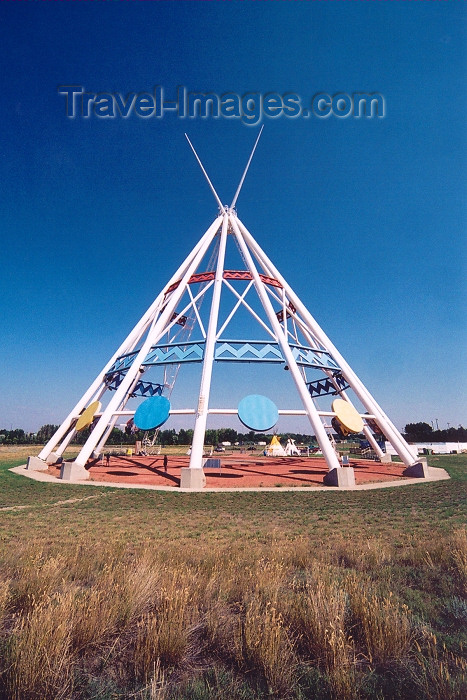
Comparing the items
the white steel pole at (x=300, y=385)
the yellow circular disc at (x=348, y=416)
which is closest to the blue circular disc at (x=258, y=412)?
the white steel pole at (x=300, y=385)

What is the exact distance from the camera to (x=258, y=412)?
19.7 metres

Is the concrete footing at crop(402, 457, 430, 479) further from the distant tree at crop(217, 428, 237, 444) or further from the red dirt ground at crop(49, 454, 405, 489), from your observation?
the distant tree at crop(217, 428, 237, 444)

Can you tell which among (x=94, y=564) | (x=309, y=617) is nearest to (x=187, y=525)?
(x=94, y=564)

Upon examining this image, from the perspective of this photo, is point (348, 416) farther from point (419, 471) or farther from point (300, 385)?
point (419, 471)

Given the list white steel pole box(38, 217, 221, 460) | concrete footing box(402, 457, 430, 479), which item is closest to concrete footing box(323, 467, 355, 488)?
concrete footing box(402, 457, 430, 479)

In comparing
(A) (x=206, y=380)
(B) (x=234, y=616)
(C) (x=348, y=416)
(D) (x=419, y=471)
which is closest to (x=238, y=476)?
(A) (x=206, y=380)

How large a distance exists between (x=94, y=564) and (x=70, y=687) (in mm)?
3353

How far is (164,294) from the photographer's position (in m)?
28.7

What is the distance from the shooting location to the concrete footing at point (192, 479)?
1759 cm

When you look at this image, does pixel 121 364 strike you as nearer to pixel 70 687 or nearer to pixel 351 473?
pixel 351 473

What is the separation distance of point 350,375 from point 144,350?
14361mm

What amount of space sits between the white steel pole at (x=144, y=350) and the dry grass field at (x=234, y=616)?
36.6ft

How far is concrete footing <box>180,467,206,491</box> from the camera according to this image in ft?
57.7

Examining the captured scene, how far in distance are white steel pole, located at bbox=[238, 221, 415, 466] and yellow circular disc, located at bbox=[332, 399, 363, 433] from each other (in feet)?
6.98
